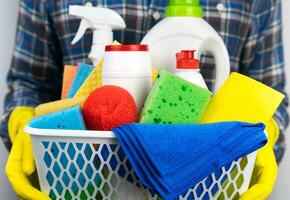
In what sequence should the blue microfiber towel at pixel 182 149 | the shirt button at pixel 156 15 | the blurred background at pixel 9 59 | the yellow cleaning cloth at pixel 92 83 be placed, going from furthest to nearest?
the blurred background at pixel 9 59
the shirt button at pixel 156 15
the yellow cleaning cloth at pixel 92 83
the blue microfiber towel at pixel 182 149

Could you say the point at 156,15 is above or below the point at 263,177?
above

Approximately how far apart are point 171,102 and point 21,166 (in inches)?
7.8

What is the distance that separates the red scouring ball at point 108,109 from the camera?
0.51 meters

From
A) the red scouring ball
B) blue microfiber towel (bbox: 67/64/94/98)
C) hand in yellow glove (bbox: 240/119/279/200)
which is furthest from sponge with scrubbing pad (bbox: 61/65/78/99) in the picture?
hand in yellow glove (bbox: 240/119/279/200)

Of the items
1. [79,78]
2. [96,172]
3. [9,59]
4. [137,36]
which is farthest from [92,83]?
[9,59]

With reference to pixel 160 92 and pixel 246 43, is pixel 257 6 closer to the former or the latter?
pixel 246 43

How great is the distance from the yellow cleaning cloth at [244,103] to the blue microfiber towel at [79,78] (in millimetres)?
166

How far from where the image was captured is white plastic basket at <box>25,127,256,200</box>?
0.50 meters

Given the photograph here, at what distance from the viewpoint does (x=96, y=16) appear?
68 cm

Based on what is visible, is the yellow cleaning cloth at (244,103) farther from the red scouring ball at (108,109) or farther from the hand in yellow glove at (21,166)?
the hand in yellow glove at (21,166)

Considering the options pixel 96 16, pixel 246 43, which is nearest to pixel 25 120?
pixel 96 16

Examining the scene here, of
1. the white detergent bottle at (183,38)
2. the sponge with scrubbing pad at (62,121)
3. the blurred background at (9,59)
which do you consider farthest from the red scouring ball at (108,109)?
the blurred background at (9,59)

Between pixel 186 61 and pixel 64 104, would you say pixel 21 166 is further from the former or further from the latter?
pixel 186 61

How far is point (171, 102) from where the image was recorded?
52 cm
